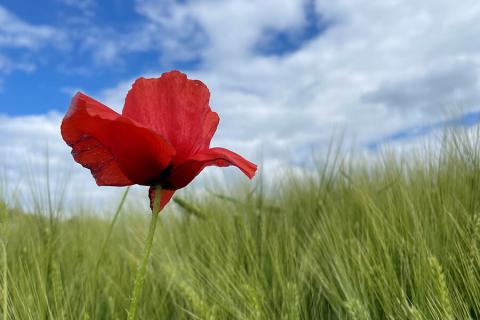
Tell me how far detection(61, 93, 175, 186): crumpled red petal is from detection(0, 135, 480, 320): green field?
0.22m

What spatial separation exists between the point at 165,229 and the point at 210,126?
49.2 inches

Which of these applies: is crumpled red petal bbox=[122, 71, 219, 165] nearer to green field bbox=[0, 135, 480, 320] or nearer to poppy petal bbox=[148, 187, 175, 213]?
poppy petal bbox=[148, 187, 175, 213]

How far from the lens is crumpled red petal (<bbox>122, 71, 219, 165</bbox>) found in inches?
18.9

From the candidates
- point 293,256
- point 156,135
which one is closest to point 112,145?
point 156,135

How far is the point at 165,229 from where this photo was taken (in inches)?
67.2

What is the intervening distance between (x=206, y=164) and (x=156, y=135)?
6 centimetres

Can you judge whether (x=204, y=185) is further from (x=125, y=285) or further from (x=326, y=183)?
(x=125, y=285)

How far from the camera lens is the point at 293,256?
116 cm

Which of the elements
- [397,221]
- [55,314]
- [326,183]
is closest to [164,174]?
[55,314]

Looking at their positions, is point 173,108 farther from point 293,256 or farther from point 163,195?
point 293,256

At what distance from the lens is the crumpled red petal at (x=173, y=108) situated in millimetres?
480

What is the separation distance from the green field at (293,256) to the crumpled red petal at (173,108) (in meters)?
0.29

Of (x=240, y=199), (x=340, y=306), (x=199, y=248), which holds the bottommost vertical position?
(x=340, y=306)

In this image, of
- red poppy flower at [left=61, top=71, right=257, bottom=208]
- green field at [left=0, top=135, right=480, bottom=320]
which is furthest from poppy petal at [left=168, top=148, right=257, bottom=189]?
green field at [left=0, top=135, right=480, bottom=320]
